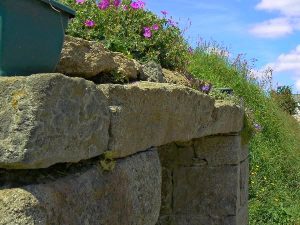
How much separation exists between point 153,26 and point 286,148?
18.3 ft

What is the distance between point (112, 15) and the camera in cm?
391

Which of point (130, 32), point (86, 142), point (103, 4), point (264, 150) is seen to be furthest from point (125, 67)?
point (264, 150)

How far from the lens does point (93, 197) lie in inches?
76.6

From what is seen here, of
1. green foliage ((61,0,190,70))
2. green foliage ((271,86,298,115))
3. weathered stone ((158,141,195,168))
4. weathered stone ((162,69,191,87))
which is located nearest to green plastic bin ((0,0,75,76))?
green foliage ((61,0,190,70))

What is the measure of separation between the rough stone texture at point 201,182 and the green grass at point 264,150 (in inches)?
53.9

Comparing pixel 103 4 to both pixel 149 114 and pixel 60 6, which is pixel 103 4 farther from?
pixel 60 6

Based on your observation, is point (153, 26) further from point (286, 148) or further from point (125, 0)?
point (286, 148)

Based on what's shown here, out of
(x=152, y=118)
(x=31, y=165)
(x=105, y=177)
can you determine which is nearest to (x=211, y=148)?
(x=152, y=118)

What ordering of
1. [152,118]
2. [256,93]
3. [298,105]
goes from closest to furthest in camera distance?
[152,118] < [256,93] < [298,105]

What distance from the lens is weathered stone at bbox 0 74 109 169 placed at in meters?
1.59

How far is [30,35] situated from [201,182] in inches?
106

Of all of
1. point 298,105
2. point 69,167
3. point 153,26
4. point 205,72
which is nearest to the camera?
point 69,167

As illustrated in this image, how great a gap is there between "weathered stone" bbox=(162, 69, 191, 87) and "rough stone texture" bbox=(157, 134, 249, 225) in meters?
0.56

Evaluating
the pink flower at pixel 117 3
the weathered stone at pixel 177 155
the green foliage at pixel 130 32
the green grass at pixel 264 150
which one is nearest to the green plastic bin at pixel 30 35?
the green foliage at pixel 130 32
